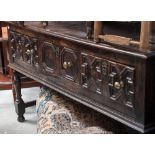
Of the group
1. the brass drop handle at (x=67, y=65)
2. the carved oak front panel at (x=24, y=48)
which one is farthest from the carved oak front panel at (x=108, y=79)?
the carved oak front panel at (x=24, y=48)

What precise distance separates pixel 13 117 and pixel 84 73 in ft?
4.28

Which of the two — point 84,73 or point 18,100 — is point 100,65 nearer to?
point 84,73

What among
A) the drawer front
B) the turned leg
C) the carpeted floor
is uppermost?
the drawer front

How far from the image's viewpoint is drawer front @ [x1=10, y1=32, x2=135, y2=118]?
113 cm

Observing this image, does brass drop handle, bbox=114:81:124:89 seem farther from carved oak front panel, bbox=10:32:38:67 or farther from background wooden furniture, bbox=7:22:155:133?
carved oak front panel, bbox=10:32:38:67

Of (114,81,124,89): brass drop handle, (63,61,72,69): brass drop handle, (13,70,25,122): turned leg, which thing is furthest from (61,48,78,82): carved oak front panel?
(13,70,25,122): turned leg

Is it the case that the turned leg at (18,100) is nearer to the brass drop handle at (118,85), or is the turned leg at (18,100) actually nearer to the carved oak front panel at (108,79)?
the carved oak front panel at (108,79)

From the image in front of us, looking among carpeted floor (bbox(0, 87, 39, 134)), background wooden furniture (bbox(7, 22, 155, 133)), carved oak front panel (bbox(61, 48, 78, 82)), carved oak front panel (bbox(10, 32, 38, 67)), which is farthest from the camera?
carpeted floor (bbox(0, 87, 39, 134))

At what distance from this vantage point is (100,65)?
1229 millimetres

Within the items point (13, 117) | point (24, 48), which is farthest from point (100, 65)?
point (13, 117)

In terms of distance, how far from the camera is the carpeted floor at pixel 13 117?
2266mm
